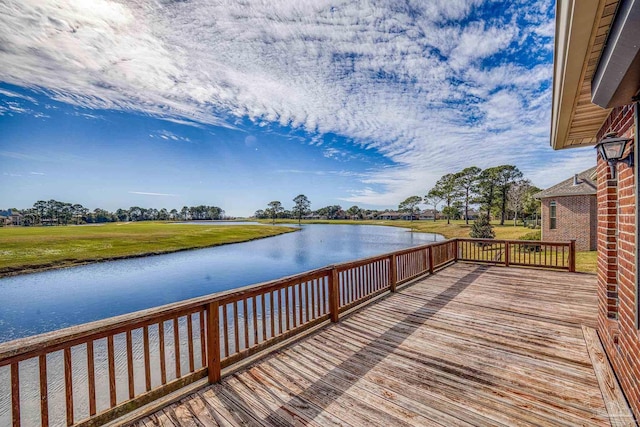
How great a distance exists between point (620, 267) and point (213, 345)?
13.3 feet

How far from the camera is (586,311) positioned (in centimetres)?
451

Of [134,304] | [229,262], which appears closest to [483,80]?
[134,304]

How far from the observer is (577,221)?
14297 mm

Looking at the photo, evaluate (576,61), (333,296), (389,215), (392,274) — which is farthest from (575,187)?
(389,215)

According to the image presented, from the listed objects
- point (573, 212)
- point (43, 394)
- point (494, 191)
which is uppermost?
point (494, 191)

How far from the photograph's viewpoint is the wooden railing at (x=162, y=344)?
1922mm

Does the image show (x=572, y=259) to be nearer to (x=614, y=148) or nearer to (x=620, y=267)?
(x=620, y=267)

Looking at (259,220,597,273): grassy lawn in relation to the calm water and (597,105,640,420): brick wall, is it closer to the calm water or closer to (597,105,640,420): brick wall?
(597,105,640,420): brick wall

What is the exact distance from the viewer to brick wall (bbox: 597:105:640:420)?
80.1 inches

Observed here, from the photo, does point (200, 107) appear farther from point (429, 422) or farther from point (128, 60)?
point (429, 422)

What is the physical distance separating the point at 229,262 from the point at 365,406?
1919 centimetres

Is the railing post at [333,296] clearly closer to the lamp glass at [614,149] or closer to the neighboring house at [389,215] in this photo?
the lamp glass at [614,149]

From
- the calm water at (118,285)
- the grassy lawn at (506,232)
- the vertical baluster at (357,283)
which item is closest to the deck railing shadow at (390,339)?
the vertical baluster at (357,283)

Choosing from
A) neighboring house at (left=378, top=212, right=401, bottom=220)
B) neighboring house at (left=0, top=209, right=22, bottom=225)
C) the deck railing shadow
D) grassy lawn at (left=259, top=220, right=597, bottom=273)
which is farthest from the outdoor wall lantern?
neighboring house at (left=0, top=209, right=22, bottom=225)
